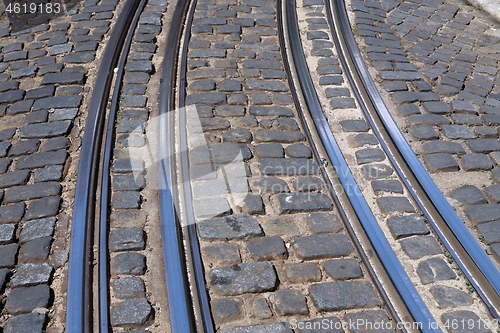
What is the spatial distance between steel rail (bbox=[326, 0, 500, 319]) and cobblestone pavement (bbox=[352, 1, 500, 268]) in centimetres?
15

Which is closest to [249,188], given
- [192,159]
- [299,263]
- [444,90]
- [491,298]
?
A: [192,159]

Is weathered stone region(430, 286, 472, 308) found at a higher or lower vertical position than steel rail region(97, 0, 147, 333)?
lower

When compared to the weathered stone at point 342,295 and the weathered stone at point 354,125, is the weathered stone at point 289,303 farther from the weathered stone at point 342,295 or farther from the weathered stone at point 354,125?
the weathered stone at point 354,125

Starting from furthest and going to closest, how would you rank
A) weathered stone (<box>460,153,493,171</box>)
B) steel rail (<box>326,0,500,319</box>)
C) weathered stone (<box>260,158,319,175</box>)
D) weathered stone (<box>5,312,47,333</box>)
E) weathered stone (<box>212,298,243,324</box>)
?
weathered stone (<box>460,153,493,171</box>)
weathered stone (<box>260,158,319,175</box>)
steel rail (<box>326,0,500,319</box>)
weathered stone (<box>212,298,243,324</box>)
weathered stone (<box>5,312,47,333</box>)

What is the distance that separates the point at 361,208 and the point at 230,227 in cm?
101

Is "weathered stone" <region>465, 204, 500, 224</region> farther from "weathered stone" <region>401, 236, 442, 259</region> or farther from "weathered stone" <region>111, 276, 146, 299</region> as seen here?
"weathered stone" <region>111, 276, 146, 299</region>

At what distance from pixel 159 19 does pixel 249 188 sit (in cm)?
345

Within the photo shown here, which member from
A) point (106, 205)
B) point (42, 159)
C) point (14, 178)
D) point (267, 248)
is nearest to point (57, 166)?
point (42, 159)

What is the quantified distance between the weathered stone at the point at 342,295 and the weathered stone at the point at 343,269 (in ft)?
0.20

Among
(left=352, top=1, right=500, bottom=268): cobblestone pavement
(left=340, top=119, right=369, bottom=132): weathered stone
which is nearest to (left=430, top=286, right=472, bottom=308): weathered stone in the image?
(left=352, top=1, right=500, bottom=268): cobblestone pavement

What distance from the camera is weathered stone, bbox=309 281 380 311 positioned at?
319 cm

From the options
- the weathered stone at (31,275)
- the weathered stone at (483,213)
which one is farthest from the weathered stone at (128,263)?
the weathered stone at (483,213)

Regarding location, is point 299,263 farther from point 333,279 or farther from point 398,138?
point 398,138

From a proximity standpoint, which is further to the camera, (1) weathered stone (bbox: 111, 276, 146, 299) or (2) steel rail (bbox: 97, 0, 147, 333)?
(1) weathered stone (bbox: 111, 276, 146, 299)
